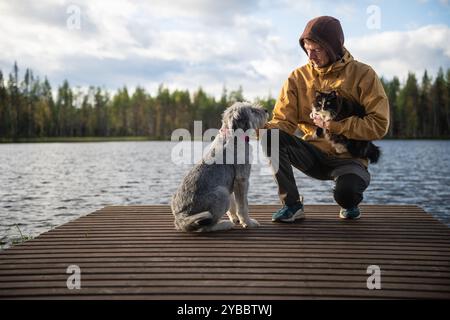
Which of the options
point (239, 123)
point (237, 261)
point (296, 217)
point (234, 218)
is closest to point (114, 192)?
point (234, 218)

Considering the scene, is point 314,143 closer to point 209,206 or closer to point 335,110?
point 335,110

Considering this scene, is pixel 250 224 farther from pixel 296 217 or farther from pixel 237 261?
pixel 237 261

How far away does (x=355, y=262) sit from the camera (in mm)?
4445

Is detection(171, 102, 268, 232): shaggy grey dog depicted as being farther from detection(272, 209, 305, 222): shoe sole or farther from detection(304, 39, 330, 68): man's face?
detection(304, 39, 330, 68): man's face

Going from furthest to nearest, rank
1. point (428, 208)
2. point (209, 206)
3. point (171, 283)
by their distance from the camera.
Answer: point (428, 208) < point (209, 206) < point (171, 283)

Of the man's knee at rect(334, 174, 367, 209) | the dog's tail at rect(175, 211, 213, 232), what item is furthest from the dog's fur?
the dog's tail at rect(175, 211, 213, 232)

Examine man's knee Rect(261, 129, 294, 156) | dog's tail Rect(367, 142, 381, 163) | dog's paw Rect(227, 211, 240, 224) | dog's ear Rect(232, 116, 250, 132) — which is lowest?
dog's paw Rect(227, 211, 240, 224)

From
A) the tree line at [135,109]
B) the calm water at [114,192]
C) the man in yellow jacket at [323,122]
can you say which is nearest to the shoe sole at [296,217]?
the man in yellow jacket at [323,122]

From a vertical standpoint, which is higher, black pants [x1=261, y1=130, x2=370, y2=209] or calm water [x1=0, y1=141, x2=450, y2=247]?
black pants [x1=261, y1=130, x2=370, y2=209]

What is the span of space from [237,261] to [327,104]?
2.71 meters

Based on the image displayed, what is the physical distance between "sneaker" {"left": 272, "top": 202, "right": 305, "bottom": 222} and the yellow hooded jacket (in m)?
0.96

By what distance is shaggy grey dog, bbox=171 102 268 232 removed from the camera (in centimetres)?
535
